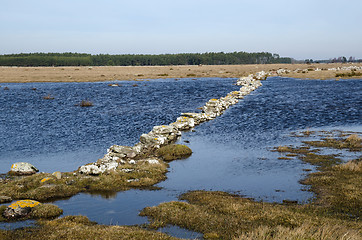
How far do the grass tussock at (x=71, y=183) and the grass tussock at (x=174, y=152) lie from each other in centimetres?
461

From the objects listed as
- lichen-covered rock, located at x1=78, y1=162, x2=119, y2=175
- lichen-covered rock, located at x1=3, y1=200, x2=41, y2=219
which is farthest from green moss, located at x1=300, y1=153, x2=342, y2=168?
lichen-covered rock, located at x1=3, y1=200, x2=41, y2=219

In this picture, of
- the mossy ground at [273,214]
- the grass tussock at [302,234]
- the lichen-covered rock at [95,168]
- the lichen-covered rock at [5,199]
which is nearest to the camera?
the grass tussock at [302,234]

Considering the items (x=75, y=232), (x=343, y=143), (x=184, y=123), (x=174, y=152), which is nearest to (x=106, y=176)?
(x=174, y=152)

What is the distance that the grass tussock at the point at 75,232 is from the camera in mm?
13359

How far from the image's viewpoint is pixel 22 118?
4641 centimetres

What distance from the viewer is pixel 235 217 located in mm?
15844

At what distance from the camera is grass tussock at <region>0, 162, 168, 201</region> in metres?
20.4

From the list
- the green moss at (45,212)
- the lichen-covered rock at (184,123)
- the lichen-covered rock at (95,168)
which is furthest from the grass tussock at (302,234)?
the lichen-covered rock at (184,123)

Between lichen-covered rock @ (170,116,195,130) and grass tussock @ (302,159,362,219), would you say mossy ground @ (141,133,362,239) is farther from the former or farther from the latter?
lichen-covered rock @ (170,116,195,130)

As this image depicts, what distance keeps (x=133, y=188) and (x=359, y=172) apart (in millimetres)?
15639

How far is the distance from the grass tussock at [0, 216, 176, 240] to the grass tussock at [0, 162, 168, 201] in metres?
5.46

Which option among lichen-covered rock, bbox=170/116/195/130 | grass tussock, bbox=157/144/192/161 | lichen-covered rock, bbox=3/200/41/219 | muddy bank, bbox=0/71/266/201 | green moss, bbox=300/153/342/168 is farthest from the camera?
lichen-covered rock, bbox=170/116/195/130

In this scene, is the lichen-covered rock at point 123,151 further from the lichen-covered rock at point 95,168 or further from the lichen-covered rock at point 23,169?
the lichen-covered rock at point 23,169

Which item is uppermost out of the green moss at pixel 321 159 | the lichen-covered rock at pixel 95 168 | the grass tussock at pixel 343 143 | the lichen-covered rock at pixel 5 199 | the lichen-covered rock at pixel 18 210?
the grass tussock at pixel 343 143
